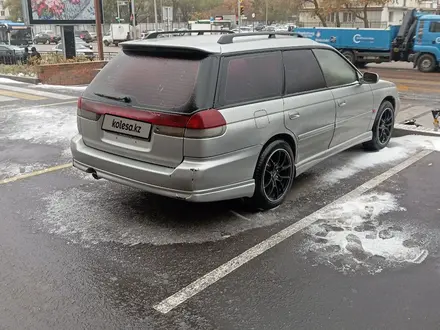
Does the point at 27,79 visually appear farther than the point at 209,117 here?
Yes

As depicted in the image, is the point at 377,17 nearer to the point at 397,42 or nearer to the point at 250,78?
the point at 397,42

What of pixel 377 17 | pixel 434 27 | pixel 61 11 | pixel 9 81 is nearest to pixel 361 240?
pixel 9 81

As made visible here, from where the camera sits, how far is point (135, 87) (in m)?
4.51

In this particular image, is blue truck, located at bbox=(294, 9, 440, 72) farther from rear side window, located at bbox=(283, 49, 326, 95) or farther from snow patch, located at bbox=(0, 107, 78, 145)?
rear side window, located at bbox=(283, 49, 326, 95)

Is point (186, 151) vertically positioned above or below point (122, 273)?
above

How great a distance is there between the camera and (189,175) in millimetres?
4090

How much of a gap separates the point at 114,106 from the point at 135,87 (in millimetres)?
271

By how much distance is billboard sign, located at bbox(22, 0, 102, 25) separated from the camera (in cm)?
1694

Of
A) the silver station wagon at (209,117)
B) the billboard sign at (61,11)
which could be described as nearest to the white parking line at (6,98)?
the billboard sign at (61,11)

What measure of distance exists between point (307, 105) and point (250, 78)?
87 centimetres

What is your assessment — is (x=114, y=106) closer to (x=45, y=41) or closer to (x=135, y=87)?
(x=135, y=87)

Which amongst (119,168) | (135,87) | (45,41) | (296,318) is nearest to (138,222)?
(119,168)

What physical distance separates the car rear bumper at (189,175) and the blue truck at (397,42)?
1947cm

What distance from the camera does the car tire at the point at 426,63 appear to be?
2109 cm
